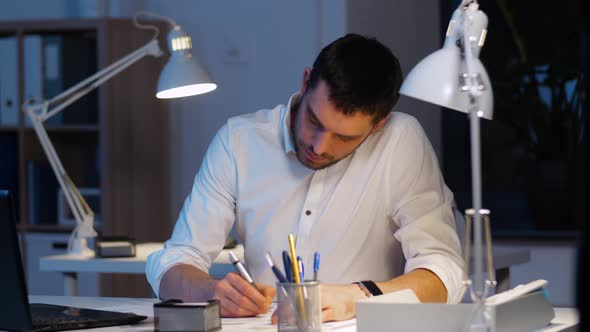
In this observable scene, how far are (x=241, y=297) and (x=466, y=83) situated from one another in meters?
0.59

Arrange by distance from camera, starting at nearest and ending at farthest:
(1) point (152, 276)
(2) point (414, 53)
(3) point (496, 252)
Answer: (1) point (152, 276) → (3) point (496, 252) → (2) point (414, 53)

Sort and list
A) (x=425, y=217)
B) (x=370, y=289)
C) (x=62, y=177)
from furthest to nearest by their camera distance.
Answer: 1. (x=62, y=177)
2. (x=425, y=217)
3. (x=370, y=289)

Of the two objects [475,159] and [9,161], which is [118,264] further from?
[475,159]

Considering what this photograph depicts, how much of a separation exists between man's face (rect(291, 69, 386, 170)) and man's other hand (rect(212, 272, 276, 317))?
1.24 ft

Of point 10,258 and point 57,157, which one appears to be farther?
point 57,157

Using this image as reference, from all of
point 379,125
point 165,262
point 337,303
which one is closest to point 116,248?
point 165,262

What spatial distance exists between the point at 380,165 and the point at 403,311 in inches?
29.1

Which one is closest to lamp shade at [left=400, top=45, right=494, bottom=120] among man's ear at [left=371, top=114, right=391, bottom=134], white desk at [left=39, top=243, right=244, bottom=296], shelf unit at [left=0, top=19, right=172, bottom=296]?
man's ear at [left=371, top=114, right=391, bottom=134]

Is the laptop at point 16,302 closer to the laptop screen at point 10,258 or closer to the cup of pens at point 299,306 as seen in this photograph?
the laptop screen at point 10,258

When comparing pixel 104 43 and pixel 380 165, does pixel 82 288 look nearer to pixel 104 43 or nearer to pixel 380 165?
pixel 104 43

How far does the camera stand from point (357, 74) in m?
1.88

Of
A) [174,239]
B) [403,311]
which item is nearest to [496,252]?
[174,239]

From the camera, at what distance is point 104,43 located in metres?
3.80

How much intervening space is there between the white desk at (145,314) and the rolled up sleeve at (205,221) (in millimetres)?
113
